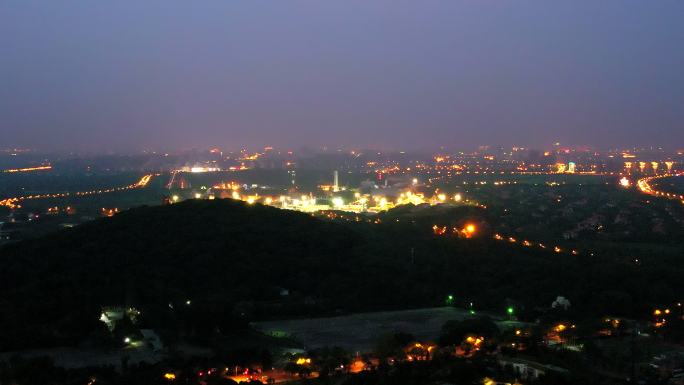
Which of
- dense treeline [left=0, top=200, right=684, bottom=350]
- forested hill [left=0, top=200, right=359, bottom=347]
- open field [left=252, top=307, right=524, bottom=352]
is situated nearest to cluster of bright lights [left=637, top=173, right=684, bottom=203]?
dense treeline [left=0, top=200, right=684, bottom=350]

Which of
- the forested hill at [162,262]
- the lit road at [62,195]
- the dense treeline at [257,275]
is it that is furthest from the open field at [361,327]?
the lit road at [62,195]

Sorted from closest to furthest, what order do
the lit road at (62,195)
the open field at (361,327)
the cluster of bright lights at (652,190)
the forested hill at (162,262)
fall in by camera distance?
the open field at (361,327) < the forested hill at (162,262) < the lit road at (62,195) < the cluster of bright lights at (652,190)

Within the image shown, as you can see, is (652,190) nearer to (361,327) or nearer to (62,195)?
(62,195)

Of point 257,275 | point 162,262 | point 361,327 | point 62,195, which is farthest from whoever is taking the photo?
point 62,195

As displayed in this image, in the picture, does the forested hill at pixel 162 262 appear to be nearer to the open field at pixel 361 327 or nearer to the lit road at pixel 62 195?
the open field at pixel 361 327

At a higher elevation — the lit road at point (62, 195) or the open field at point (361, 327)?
the lit road at point (62, 195)

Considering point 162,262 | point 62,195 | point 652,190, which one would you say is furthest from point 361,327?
point 652,190

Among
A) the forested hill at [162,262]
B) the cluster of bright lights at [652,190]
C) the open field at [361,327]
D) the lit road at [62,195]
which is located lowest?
the cluster of bright lights at [652,190]

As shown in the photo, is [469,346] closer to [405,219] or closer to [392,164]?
[405,219]

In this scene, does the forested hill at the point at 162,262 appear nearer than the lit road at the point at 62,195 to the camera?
Yes
